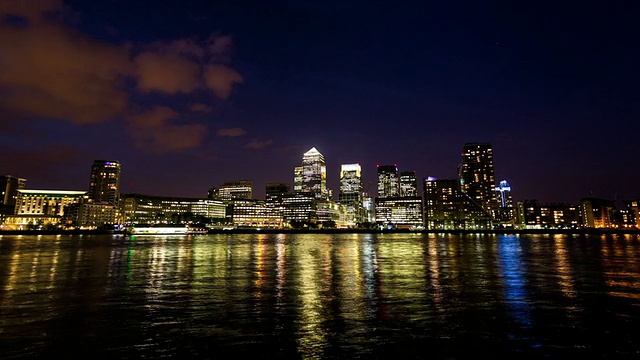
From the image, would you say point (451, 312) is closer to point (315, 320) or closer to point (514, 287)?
point (315, 320)

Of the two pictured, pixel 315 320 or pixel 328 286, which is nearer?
pixel 315 320

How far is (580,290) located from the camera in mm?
26156

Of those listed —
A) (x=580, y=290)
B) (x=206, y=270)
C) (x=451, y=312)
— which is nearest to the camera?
(x=451, y=312)

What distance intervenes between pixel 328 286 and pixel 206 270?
643 inches

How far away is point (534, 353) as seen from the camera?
42.6ft

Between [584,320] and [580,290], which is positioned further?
[580,290]

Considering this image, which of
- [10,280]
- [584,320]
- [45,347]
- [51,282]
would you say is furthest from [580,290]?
[10,280]

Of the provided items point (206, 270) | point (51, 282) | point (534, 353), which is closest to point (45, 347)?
point (534, 353)

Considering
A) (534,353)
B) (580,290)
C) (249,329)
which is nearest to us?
(534,353)

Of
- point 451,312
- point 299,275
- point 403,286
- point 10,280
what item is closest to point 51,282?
point 10,280

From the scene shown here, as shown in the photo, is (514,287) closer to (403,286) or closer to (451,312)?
(403,286)

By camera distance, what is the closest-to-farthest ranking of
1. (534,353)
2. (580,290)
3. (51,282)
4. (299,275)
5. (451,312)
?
(534,353) → (451,312) → (580,290) → (51,282) → (299,275)

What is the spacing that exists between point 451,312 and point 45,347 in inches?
679

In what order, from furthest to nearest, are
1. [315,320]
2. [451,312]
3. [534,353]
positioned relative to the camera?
[451,312] < [315,320] < [534,353]
